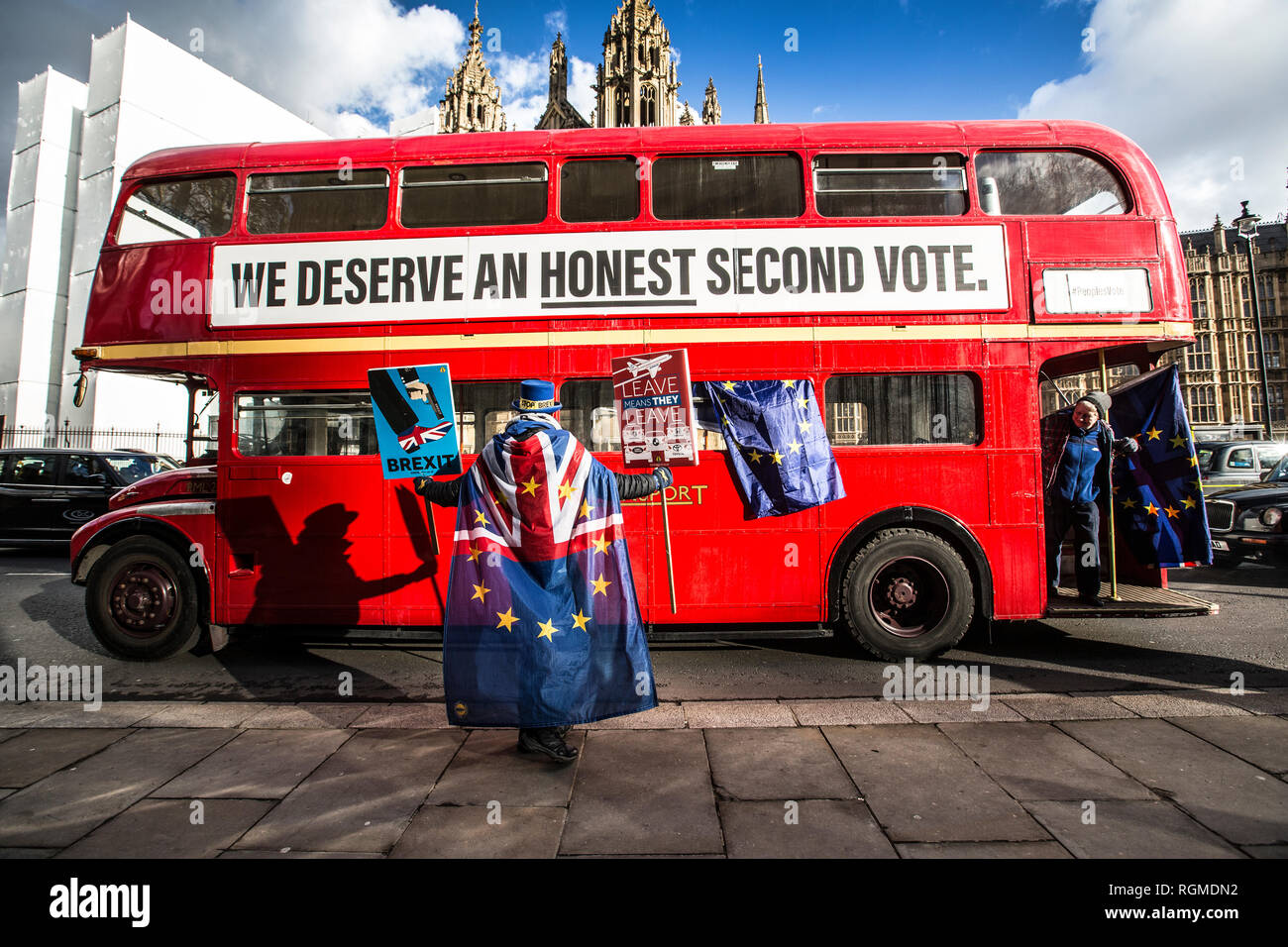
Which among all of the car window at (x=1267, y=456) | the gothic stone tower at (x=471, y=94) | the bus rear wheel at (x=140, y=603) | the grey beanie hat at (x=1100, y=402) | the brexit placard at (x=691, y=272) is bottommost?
the bus rear wheel at (x=140, y=603)

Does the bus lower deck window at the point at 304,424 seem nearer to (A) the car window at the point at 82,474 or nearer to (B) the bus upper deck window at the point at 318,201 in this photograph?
(B) the bus upper deck window at the point at 318,201

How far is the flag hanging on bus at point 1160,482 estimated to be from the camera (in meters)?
5.84

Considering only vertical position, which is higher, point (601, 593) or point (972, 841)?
point (601, 593)

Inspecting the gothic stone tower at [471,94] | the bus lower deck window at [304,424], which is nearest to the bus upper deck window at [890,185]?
the bus lower deck window at [304,424]

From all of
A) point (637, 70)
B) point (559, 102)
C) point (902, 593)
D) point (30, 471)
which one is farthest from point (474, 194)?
point (559, 102)

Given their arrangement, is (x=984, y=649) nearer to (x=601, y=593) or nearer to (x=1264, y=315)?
(x=601, y=593)

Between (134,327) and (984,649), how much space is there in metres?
7.84

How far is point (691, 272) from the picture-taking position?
534cm

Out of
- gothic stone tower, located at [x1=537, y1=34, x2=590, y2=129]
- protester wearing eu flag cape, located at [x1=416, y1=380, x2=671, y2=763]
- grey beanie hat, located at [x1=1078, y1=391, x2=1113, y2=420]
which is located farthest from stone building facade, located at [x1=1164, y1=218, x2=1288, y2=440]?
protester wearing eu flag cape, located at [x1=416, y1=380, x2=671, y2=763]

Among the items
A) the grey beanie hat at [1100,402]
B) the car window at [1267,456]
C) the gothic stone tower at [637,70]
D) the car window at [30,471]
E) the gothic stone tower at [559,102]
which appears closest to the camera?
the grey beanie hat at [1100,402]

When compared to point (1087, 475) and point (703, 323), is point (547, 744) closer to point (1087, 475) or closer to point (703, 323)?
point (703, 323)

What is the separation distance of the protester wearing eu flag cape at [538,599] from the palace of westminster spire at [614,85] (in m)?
54.9
